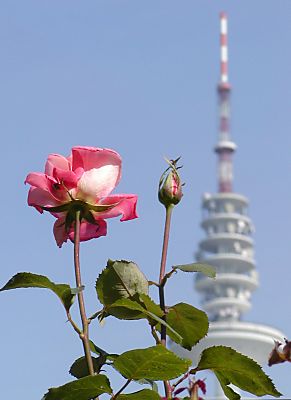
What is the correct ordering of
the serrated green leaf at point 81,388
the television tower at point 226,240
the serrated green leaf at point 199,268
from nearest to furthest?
the serrated green leaf at point 81,388
the serrated green leaf at point 199,268
the television tower at point 226,240

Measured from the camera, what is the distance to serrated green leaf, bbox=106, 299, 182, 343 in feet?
3.59

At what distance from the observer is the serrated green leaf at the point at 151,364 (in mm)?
1025

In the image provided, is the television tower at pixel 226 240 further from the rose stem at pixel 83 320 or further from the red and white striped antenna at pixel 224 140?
the rose stem at pixel 83 320

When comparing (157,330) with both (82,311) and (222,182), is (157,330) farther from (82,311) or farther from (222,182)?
(222,182)

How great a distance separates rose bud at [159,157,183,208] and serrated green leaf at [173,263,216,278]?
0.07m

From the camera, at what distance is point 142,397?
3.49ft

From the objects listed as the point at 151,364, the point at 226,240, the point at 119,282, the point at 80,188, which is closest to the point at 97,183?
the point at 80,188

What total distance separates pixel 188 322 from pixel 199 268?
0.07m

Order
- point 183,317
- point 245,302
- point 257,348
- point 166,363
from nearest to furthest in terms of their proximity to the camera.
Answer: point 166,363
point 183,317
point 257,348
point 245,302

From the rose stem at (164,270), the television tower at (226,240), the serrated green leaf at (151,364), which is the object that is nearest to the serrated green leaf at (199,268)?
the rose stem at (164,270)

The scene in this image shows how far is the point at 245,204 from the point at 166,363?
84081 mm

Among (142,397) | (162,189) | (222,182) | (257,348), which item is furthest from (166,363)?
(222,182)

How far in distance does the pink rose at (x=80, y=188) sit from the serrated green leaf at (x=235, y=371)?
0.19 metres

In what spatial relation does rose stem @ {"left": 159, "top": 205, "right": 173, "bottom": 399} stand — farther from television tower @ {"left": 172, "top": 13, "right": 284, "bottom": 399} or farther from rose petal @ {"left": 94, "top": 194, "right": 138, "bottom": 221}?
television tower @ {"left": 172, "top": 13, "right": 284, "bottom": 399}
